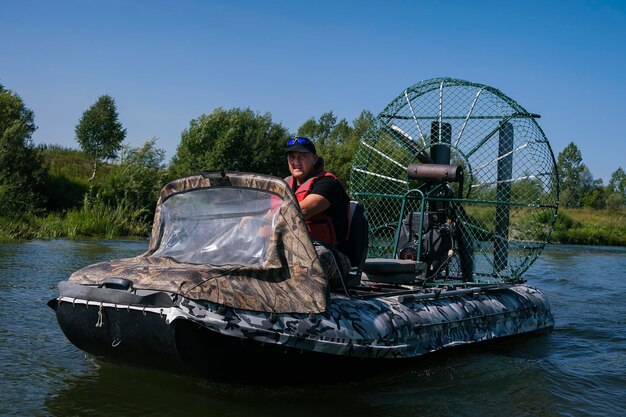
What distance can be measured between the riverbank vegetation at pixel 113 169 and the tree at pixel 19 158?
4 centimetres

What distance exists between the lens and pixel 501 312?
828cm

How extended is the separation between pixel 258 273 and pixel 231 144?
41.7m

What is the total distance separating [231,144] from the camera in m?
46.6

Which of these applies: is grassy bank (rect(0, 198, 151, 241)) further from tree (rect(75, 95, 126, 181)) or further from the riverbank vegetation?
tree (rect(75, 95, 126, 181))

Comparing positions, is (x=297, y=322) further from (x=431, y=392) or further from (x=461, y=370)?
(x=461, y=370)

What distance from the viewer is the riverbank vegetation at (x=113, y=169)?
1035 inches

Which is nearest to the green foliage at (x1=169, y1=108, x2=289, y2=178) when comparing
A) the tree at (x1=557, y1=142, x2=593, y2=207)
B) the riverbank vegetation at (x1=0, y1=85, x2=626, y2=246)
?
the riverbank vegetation at (x1=0, y1=85, x2=626, y2=246)

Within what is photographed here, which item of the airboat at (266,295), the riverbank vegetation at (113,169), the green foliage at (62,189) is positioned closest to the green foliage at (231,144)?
the riverbank vegetation at (113,169)

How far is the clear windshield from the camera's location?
576cm

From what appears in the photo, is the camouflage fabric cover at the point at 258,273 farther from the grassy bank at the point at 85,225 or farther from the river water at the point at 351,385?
the grassy bank at the point at 85,225

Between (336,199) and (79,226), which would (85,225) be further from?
(336,199)

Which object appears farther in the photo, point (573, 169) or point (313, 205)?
point (573, 169)

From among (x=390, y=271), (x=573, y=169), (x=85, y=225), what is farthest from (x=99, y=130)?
(x=573, y=169)

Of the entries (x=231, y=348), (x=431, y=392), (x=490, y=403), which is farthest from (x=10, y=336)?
(x=490, y=403)
